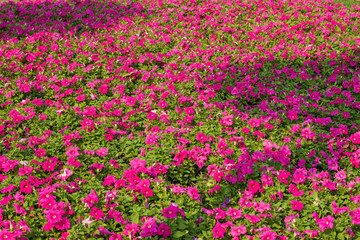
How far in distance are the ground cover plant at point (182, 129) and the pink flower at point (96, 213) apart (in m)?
0.01

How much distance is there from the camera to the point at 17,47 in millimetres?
9195

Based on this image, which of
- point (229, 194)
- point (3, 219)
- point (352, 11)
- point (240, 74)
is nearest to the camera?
point (3, 219)

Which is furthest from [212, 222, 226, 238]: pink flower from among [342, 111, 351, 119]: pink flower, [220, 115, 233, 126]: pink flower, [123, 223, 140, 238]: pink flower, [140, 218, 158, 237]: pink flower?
[342, 111, 351, 119]: pink flower

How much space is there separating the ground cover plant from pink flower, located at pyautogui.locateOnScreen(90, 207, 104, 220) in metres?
0.01

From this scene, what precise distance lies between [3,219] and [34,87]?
3.82 meters

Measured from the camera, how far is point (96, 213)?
3961mm

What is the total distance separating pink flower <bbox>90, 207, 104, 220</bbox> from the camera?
3.94m

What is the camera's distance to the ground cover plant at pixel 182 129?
13.7 ft

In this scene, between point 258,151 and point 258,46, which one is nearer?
point 258,151

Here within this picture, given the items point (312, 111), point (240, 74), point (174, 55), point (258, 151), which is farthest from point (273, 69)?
point (258, 151)

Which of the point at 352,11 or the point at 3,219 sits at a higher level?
the point at 352,11

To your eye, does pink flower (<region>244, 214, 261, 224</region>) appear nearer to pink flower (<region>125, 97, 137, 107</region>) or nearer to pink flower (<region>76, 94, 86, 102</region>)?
pink flower (<region>125, 97, 137, 107</region>)

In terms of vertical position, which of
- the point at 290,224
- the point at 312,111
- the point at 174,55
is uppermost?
the point at 174,55

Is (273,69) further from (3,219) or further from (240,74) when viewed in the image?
(3,219)
